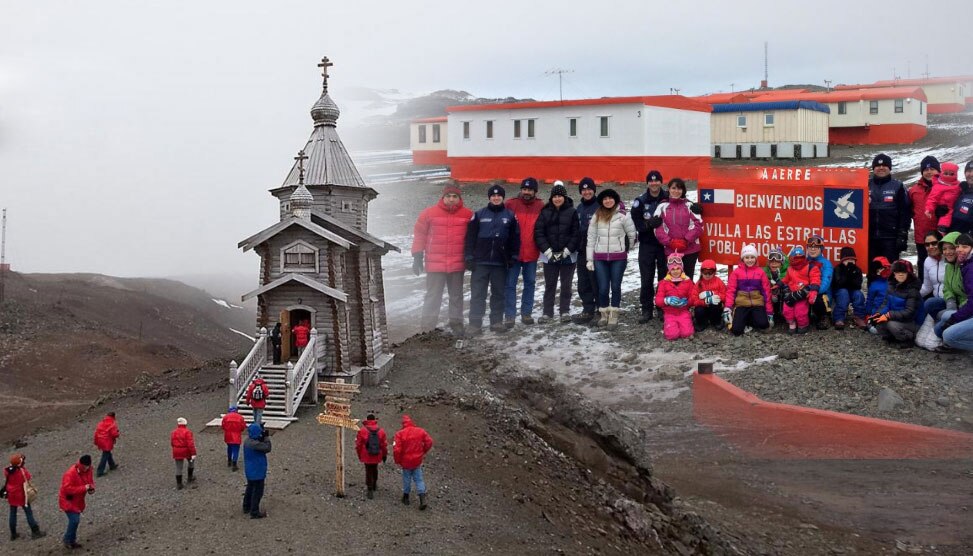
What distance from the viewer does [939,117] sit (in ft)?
203

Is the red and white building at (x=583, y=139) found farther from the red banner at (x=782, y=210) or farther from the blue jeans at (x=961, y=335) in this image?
the blue jeans at (x=961, y=335)

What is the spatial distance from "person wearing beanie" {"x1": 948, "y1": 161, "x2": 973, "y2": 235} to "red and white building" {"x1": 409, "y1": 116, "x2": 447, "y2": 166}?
34.7 m

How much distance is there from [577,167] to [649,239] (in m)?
20.9

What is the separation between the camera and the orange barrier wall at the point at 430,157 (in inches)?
1903

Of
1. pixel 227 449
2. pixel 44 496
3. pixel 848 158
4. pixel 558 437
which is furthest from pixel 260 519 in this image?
pixel 848 158

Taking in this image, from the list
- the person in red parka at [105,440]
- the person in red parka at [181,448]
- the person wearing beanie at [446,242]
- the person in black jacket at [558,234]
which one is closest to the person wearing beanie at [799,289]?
the person in black jacket at [558,234]

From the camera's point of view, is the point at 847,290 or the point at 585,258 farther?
the point at 585,258

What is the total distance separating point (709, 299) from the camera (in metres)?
16.5

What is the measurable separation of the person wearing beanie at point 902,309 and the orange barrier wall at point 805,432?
2.15 meters

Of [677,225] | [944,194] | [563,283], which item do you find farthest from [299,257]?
[944,194]

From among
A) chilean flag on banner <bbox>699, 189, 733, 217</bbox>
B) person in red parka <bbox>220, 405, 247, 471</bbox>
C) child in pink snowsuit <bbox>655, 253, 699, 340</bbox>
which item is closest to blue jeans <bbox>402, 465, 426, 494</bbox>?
person in red parka <bbox>220, 405, 247, 471</bbox>

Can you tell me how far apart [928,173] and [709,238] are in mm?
3935

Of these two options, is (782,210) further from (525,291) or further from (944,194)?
(525,291)

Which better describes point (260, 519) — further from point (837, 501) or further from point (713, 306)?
point (713, 306)
